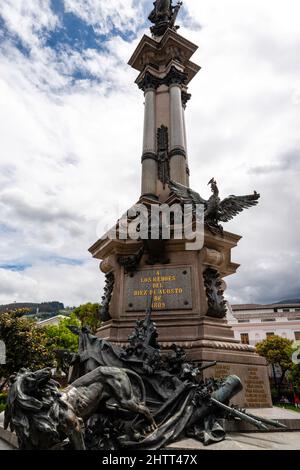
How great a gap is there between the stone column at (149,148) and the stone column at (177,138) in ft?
2.21

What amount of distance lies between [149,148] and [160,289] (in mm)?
5871

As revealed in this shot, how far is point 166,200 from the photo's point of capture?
10.8 meters

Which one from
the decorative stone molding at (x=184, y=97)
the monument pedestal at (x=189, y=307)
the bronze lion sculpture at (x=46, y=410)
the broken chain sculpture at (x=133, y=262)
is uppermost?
the decorative stone molding at (x=184, y=97)

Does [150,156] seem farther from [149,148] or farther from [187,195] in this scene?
[187,195]

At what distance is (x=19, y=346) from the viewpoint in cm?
2166

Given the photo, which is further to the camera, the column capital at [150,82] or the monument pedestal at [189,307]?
the column capital at [150,82]

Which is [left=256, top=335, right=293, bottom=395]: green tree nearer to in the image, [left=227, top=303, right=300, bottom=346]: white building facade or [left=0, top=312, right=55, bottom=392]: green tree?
[left=227, top=303, right=300, bottom=346]: white building facade

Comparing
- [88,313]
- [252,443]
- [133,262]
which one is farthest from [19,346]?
[252,443]

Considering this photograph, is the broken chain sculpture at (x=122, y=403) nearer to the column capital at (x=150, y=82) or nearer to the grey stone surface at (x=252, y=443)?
the grey stone surface at (x=252, y=443)

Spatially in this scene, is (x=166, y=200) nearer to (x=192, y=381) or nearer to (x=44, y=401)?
(x=192, y=381)

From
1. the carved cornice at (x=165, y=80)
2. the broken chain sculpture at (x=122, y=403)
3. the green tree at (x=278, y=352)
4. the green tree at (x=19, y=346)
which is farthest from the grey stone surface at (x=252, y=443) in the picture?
the green tree at (x=278, y=352)

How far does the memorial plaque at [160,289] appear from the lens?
8164 millimetres

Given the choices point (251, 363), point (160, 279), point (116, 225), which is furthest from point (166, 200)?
point (251, 363)
